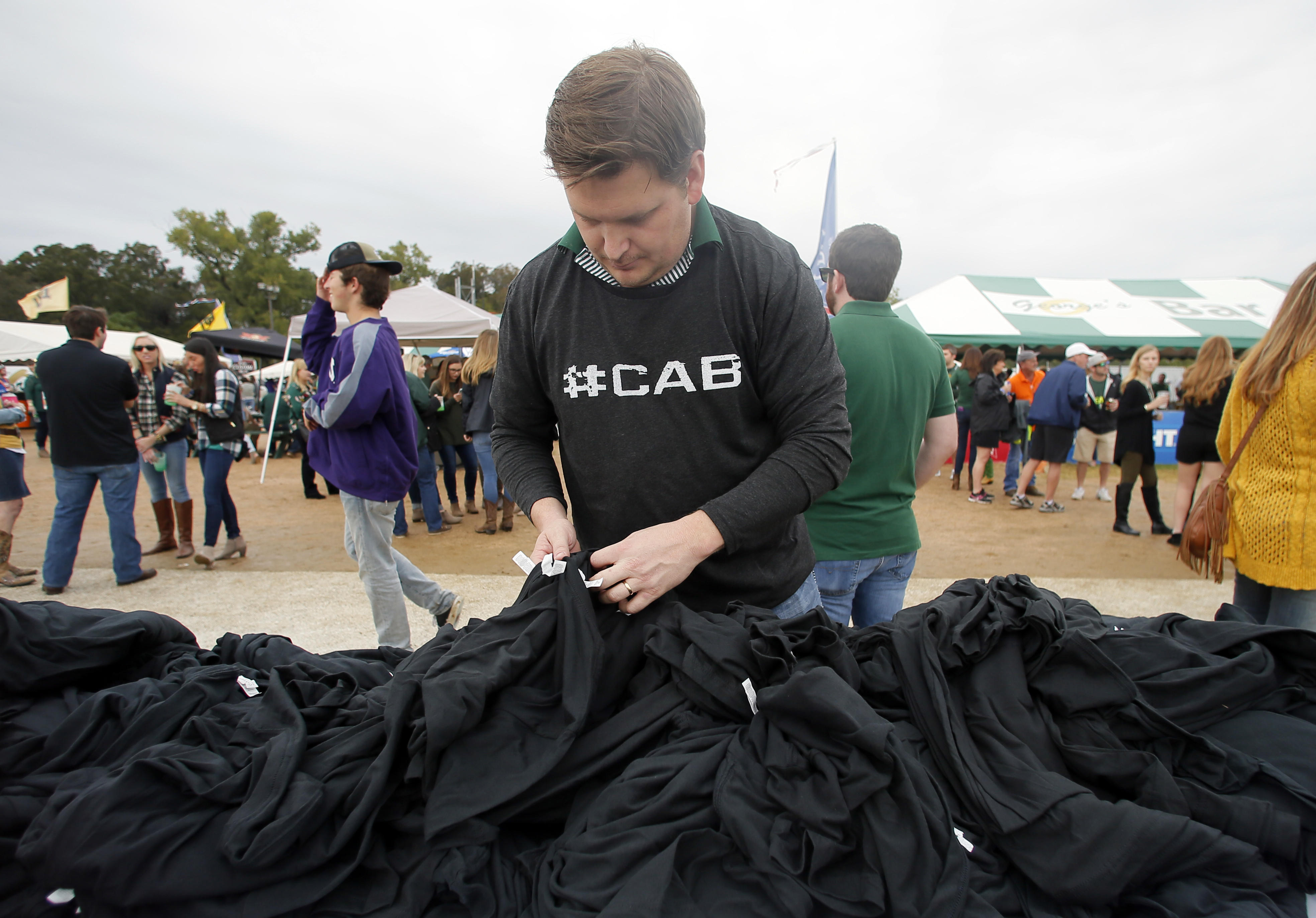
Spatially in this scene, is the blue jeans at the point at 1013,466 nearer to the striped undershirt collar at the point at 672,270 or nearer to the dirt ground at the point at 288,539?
the dirt ground at the point at 288,539

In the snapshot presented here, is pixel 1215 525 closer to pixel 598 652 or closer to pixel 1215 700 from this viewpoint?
pixel 1215 700

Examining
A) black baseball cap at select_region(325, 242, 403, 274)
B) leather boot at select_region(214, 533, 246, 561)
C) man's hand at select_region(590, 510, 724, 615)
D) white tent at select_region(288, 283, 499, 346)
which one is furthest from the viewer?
white tent at select_region(288, 283, 499, 346)

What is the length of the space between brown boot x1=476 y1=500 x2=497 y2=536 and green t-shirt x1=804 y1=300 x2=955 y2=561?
5030mm

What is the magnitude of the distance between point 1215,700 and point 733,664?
875mm

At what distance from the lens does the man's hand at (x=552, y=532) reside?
4.41ft

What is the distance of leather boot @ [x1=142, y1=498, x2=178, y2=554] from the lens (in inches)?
229

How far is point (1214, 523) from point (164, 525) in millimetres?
7226

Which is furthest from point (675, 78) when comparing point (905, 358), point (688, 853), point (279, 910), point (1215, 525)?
point (1215, 525)

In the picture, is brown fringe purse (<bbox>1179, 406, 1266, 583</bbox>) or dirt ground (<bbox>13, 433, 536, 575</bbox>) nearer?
brown fringe purse (<bbox>1179, 406, 1266, 583</bbox>)

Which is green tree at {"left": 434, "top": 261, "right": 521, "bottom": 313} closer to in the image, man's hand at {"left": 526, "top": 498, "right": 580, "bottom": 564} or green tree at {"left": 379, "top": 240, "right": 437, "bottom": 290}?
green tree at {"left": 379, "top": 240, "right": 437, "bottom": 290}

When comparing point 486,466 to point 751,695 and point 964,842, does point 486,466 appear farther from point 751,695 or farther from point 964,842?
point 964,842

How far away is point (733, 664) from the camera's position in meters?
1.11

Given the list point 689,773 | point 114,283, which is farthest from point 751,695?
point 114,283

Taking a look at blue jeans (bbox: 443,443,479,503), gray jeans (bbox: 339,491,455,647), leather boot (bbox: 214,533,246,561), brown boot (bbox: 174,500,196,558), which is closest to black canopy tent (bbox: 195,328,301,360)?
blue jeans (bbox: 443,443,479,503)
